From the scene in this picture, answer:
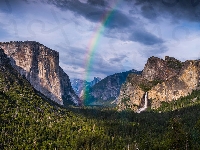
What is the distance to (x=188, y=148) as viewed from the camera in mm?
106312

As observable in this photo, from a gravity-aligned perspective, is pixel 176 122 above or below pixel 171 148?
above

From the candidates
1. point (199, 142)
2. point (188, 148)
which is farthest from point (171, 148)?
point (199, 142)

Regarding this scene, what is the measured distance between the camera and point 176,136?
342ft

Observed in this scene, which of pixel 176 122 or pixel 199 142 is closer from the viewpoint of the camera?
pixel 176 122

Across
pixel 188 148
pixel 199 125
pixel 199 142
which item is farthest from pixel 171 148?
pixel 199 142

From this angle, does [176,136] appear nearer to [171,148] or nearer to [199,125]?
[171,148]

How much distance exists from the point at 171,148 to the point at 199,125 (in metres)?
18.8

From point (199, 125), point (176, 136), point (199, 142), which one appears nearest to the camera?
point (199, 125)

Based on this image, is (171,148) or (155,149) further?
(155,149)

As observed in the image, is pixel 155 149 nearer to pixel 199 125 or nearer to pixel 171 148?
pixel 171 148

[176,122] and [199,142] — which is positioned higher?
[176,122]

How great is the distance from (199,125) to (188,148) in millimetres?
17034

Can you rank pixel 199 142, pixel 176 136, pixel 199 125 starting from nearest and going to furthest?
pixel 199 125 → pixel 176 136 → pixel 199 142

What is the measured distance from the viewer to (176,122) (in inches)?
4141
